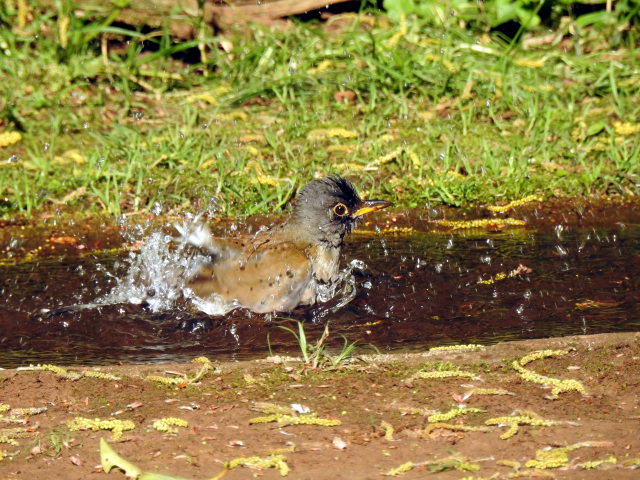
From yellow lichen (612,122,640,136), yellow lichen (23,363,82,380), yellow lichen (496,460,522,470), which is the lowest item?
yellow lichen (23,363,82,380)

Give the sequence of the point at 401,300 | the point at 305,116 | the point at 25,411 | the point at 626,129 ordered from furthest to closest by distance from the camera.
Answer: the point at 305,116
the point at 626,129
the point at 401,300
the point at 25,411

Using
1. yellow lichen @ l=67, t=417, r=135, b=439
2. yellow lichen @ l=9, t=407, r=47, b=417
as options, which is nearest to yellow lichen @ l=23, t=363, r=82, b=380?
yellow lichen @ l=9, t=407, r=47, b=417

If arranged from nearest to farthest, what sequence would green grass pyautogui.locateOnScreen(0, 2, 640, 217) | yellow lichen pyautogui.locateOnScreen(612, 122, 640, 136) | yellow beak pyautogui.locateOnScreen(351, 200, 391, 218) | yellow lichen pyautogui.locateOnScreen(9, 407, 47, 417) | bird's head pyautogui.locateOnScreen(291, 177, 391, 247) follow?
yellow lichen pyautogui.locateOnScreen(9, 407, 47, 417)
bird's head pyautogui.locateOnScreen(291, 177, 391, 247)
yellow beak pyautogui.locateOnScreen(351, 200, 391, 218)
green grass pyautogui.locateOnScreen(0, 2, 640, 217)
yellow lichen pyautogui.locateOnScreen(612, 122, 640, 136)

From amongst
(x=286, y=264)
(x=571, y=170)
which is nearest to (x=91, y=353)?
(x=286, y=264)

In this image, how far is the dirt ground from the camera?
357 centimetres

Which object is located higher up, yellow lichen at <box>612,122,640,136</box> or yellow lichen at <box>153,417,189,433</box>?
yellow lichen at <box>612,122,640,136</box>

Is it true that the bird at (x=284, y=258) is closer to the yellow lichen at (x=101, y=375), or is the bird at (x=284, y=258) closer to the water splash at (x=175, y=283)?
the water splash at (x=175, y=283)

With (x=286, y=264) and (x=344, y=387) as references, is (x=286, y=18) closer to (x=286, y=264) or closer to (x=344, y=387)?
(x=286, y=264)

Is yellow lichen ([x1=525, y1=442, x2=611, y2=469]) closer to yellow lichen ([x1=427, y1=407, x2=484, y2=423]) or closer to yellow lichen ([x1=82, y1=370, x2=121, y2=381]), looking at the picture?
yellow lichen ([x1=427, y1=407, x2=484, y2=423])

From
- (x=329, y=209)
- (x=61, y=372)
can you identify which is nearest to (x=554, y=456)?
(x=61, y=372)

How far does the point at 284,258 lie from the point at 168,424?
248cm

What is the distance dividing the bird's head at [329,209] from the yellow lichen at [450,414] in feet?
8.66

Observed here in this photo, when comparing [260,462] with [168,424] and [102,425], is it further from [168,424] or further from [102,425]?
[102,425]

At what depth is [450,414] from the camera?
3.95 m
